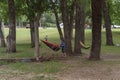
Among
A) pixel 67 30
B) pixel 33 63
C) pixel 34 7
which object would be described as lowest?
pixel 33 63

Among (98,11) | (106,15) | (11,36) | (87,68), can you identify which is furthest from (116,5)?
(87,68)

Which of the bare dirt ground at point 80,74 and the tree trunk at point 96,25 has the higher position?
the tree trunk at point 96,25

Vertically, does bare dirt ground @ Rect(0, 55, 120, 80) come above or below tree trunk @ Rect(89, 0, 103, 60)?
below

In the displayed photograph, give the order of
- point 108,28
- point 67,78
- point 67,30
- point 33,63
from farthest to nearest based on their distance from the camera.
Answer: point 108,28 < point 67,30 < point 33,63 < point 67,78

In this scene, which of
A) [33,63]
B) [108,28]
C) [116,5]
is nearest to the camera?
[33,63]

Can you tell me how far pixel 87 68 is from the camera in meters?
12.0

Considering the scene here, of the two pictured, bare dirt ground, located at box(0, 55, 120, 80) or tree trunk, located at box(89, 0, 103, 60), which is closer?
bare dirt ground, located at box(0, 55, 120, 80)

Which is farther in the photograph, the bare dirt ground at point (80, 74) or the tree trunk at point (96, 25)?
the tree trunk at point (96, 25)

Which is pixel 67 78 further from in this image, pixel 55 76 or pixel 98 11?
pixel 98 11

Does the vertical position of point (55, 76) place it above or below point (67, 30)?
below

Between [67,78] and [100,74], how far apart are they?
4.24 feet

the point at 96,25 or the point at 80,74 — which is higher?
the point at 96,25

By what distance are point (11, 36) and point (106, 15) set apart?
38.9ft

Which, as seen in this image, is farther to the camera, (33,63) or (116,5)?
(116,5)
